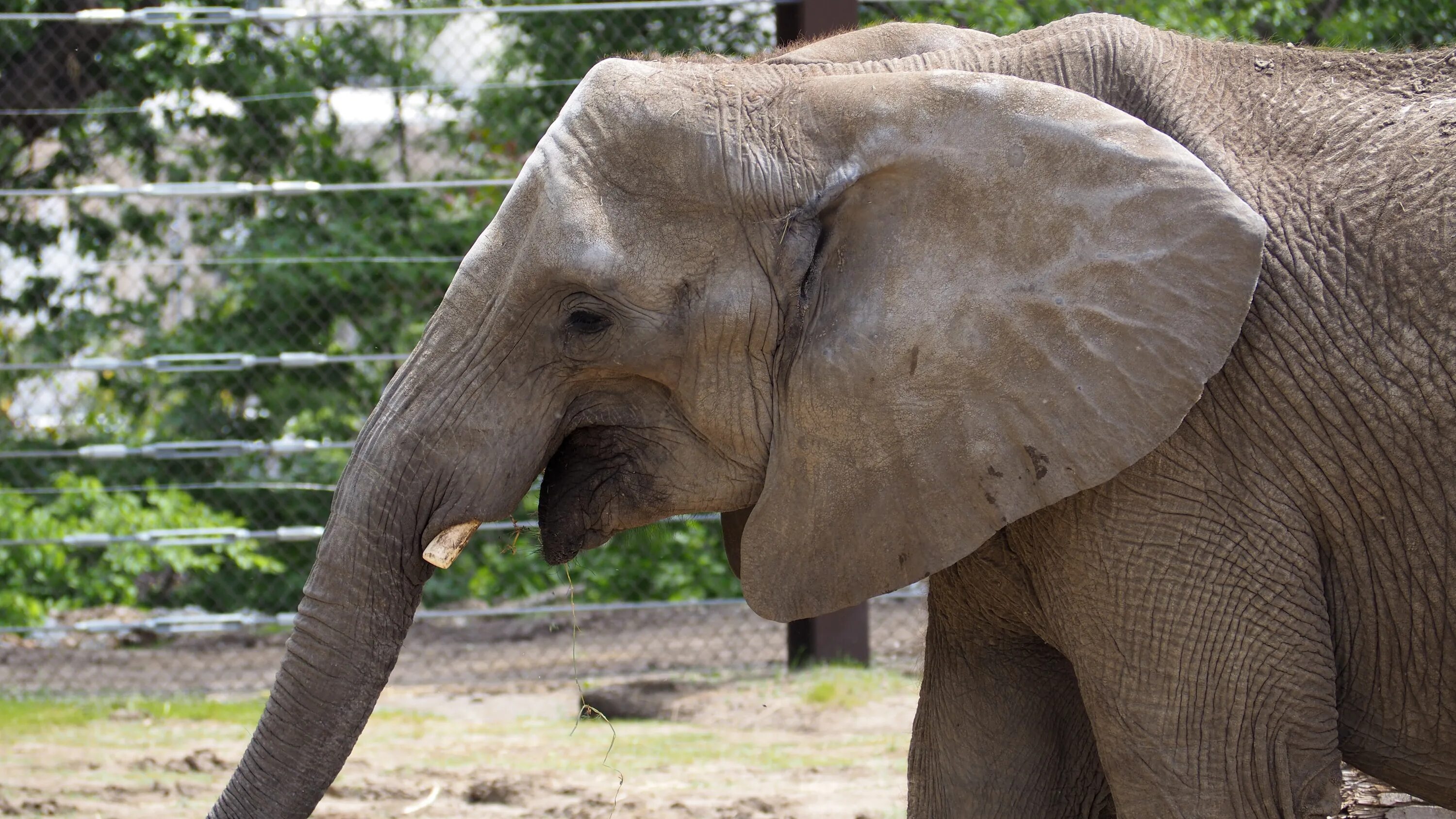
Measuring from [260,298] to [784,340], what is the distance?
6.53 m

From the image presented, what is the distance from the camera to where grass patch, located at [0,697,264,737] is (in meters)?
6.61

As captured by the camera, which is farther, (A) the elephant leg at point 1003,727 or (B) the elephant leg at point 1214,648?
(A) the elephant leg at point 1003,727

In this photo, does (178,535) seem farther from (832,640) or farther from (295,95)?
(832,640)

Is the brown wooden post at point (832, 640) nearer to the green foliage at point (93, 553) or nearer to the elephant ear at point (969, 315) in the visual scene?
the green foliage at point (93, 553)

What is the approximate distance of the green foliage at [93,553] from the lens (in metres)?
8.38

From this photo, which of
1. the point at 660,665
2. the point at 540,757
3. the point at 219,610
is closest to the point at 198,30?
the point at 219,610

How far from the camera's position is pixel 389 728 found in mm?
6520

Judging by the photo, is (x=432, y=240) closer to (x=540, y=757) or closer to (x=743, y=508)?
(x=540, y=757)

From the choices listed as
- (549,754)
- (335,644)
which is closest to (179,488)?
(549,754)

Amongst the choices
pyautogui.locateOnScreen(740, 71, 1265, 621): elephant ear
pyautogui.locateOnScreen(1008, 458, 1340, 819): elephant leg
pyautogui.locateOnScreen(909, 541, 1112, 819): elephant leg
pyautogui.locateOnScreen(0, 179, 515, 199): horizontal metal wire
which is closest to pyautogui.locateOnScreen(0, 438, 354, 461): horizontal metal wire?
pyautogui.locateOnScreen(0, 179, 515, 199): horizontal metal wire

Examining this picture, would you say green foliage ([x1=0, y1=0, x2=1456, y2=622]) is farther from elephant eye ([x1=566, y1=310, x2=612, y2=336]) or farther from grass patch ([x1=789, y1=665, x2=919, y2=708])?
elephant eye ([x1=566, y1=310, x2=612, y2=336])

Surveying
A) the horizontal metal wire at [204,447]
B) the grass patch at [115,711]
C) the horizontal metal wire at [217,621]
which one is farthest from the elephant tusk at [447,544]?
the horizontal metal wire at [204,447]

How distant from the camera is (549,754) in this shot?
6.05 meters

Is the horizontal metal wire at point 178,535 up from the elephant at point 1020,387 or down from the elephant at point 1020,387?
down
